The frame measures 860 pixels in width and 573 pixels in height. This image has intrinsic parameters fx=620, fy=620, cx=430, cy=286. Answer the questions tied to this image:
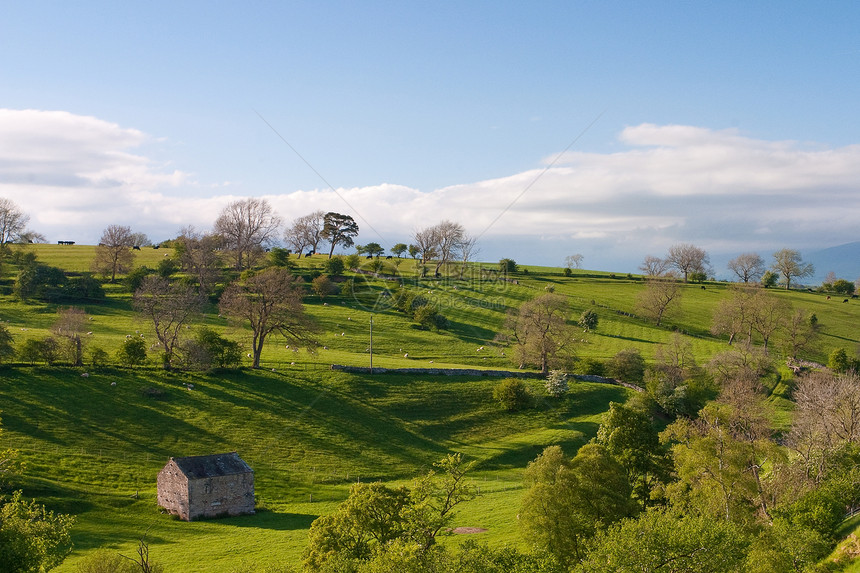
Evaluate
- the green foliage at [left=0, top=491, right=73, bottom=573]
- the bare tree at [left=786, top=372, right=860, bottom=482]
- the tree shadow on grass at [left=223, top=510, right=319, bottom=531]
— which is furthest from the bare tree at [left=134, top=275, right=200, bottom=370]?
the bare tree at [left=786, top=372, right=860, bottom=482]

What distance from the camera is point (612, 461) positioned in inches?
1572

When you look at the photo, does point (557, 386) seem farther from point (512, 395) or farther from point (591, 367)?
point (591, 367)

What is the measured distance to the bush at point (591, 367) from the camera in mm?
75625

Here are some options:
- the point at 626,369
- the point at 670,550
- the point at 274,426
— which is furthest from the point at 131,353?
the point at 626,369

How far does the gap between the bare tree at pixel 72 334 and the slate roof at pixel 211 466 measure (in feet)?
82.6

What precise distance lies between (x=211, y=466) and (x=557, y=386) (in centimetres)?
3826

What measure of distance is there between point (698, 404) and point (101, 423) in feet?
192

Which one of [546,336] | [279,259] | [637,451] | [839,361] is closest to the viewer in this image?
[637,451]

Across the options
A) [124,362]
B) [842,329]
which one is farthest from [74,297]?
[842,329]

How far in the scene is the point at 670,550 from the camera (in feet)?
81.0

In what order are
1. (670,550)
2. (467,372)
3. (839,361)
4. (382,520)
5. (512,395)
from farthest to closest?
(839,361), (467,372), (512,395), (382,520), (670,550)

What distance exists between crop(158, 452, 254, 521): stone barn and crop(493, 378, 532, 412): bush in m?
29.6

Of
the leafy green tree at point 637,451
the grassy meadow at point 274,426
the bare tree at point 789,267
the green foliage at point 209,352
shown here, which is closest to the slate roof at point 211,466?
the grassy meadow at point 274,426

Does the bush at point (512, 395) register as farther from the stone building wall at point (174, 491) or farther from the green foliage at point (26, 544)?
the green foliage at point (26, 544)
